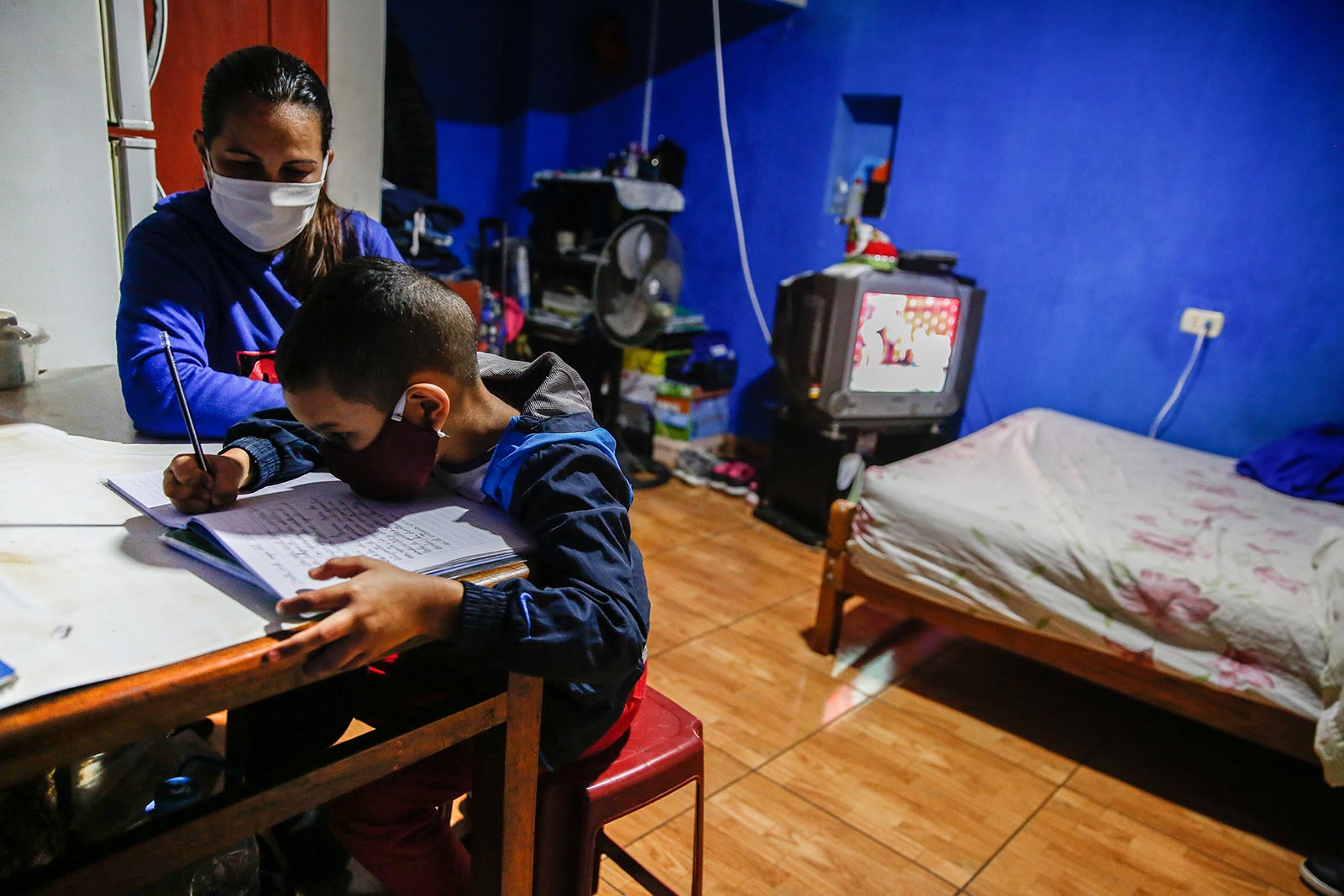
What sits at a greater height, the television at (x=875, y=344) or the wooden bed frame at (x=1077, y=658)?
the television at (x=875, y=344)

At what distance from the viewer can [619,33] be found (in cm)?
454

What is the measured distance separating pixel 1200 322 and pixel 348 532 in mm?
3214

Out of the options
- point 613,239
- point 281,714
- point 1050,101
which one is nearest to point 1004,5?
point 1050,101

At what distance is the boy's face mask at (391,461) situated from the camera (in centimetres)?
96

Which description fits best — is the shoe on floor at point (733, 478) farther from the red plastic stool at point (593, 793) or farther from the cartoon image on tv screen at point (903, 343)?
the red plastic stool at point (593, 793)

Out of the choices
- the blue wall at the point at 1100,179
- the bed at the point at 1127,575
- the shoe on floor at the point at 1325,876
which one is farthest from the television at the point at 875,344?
the shoe on floor at the point at 1325,876

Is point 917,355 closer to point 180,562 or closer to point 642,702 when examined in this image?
point 642,702

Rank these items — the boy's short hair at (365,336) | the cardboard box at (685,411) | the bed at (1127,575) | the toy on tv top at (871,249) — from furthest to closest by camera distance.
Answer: the cardboard box at (685,411), the toy on tv top at (871,249), the bed at (1127,575), the boy's short hair at (365,336)

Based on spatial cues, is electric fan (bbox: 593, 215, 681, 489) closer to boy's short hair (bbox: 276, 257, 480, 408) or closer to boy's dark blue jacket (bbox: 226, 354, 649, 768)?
boy's dark blue jacket (bbox: 226, 354, 649, 768)

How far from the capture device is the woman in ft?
4.05

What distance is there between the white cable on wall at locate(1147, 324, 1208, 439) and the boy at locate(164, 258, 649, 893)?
2.86 metres

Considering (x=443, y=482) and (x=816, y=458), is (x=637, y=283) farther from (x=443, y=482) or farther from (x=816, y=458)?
(x=443, y=482)

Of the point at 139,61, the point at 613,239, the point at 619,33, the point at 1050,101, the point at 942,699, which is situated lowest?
the point at 942,699

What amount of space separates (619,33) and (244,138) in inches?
144
